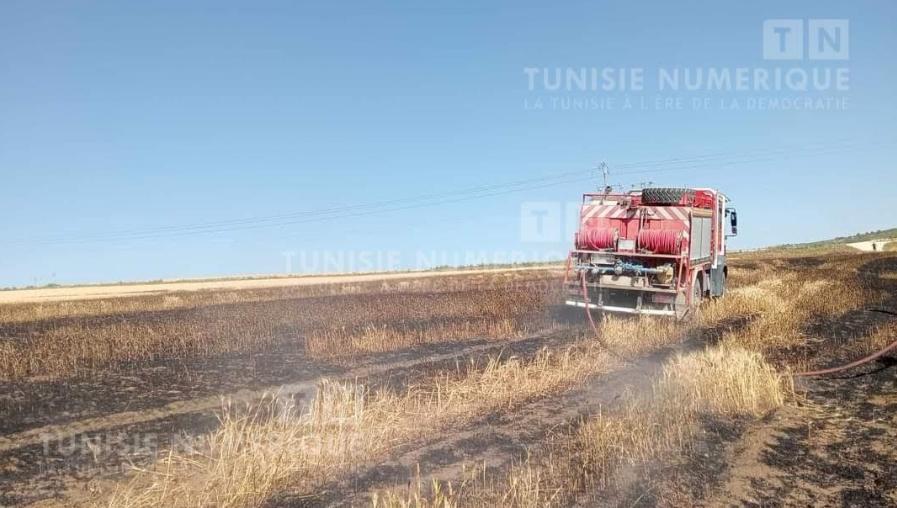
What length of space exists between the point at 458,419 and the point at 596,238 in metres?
9.06

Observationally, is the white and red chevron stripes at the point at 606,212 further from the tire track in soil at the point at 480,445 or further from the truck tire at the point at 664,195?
the tire track in soil at the point at 480,445

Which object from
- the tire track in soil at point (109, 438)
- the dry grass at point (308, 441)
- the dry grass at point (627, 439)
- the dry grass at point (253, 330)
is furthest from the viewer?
the dry grass at point (253, 330)

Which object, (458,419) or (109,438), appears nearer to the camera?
(109,438)

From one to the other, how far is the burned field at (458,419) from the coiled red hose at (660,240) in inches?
71.8

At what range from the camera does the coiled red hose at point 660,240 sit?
47.4 ft

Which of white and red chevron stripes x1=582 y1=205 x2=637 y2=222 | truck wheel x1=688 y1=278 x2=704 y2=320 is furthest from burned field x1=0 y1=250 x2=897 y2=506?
white and red chevron stripes x1=582 y1=205 x2=637 y2=222

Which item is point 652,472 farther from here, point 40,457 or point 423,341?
point 423,341

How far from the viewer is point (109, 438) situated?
727 cm

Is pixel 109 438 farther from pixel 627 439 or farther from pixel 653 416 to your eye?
pixel 653 416

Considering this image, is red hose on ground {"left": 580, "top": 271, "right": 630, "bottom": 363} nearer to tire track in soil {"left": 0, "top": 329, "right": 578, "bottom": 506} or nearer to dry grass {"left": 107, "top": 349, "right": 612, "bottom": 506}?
dry grass {"left": 107, "top": 349, "right": 612, "bottom": 506}

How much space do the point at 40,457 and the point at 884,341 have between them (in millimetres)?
14189

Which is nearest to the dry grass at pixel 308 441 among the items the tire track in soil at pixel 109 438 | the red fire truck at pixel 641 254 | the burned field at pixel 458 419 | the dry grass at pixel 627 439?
the burned field at pixel 458 419

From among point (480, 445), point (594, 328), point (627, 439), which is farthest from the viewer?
point (594, 328)

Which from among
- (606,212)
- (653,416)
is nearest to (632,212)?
(606,212)
